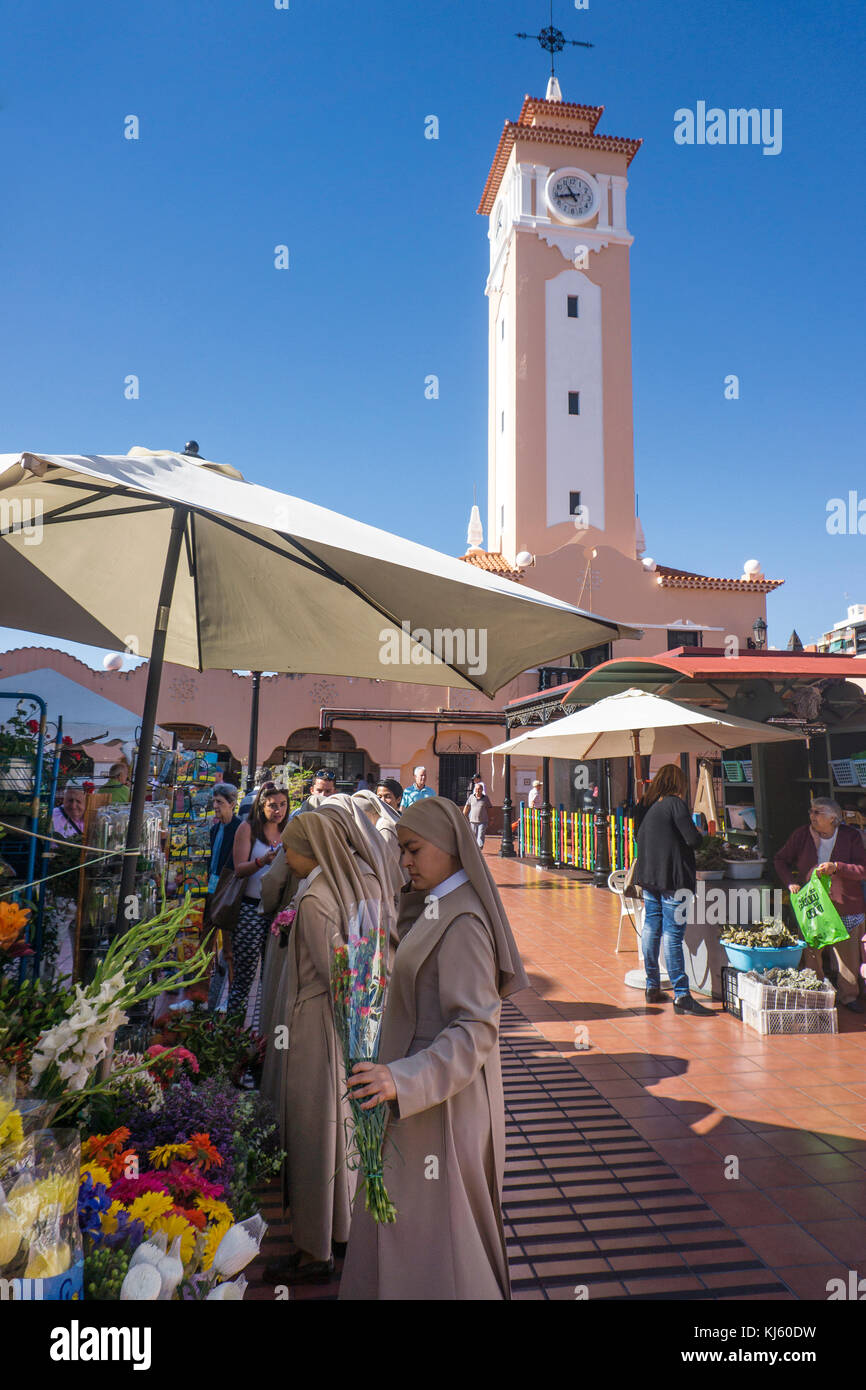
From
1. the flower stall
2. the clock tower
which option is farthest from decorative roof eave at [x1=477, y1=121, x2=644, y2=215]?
the flower stall

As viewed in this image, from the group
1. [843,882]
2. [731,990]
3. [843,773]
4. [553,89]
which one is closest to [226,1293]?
[731,990]

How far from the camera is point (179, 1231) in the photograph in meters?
1.46

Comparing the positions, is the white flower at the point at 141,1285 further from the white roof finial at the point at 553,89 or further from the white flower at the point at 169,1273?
the white roof finial at the point at 553,89

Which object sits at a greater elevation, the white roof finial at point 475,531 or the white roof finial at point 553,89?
the white roof finial at point 553,89

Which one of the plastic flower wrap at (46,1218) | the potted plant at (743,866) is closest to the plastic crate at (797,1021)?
the potted plant at (743,866)

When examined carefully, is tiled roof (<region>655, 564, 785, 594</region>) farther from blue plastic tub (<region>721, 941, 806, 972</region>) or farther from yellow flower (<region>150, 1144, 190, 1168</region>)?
yellow flower (<region>150, 1144, 190, 1168</region>)

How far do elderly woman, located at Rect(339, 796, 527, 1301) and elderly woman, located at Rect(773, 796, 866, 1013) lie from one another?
5.04 metres

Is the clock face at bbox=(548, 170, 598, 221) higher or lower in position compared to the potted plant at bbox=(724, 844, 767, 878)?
higher

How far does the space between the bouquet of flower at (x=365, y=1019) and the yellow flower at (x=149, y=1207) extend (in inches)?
19.9

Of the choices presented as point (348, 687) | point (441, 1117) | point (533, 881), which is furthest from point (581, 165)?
point (441, 1117)

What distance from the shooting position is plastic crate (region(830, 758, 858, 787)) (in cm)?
838

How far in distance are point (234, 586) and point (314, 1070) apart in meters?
2.00

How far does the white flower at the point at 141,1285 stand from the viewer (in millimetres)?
1279

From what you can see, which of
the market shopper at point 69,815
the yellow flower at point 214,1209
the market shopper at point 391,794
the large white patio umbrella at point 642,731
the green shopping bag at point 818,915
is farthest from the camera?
the market shopper at point 391,794
